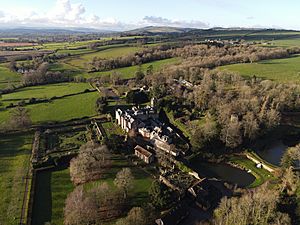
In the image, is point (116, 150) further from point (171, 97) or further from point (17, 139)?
point (171, 97)

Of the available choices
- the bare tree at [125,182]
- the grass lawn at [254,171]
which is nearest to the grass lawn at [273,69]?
the grass lawn at [254,171]

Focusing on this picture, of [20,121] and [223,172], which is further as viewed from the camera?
[20,121]

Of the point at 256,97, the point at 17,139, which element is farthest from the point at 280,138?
the point at 17,139

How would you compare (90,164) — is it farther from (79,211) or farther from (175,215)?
(175,215)

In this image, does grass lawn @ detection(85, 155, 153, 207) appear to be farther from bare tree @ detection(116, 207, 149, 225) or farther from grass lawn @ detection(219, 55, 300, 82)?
grass lawn @ detection(219, 55, 300, 82)

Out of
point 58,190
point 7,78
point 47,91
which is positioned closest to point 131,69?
point 47,91
